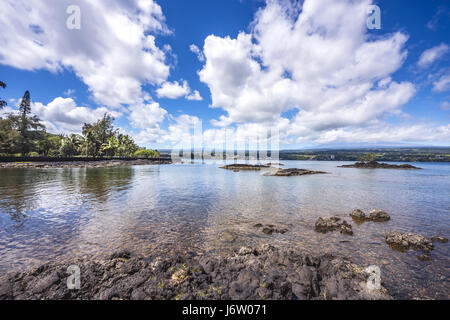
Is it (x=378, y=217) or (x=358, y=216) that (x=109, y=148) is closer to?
(x=358, y=216)

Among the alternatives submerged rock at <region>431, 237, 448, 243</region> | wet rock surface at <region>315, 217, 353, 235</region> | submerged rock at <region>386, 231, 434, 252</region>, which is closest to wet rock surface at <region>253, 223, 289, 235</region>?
wet rock surface at <region>315, 217, 353, 235</region>

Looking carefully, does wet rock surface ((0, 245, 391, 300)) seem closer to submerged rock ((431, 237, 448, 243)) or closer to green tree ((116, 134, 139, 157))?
submerged rock ((431, 237, 448, 243))

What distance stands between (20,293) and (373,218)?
2271 centimetres

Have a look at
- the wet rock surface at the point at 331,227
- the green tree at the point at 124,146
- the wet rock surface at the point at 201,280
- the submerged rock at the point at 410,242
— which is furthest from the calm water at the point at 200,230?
the green tree at the point at 124,146

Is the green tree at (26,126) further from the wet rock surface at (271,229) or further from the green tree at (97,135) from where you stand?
the wet rock surface at (271,229)

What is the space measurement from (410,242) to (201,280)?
13.0m

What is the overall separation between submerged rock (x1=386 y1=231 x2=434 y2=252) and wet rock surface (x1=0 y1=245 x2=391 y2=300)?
16.3ft

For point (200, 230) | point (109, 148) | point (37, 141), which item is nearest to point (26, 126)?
point (37, 141)

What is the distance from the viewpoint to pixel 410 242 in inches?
417

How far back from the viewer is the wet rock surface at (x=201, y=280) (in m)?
6.07

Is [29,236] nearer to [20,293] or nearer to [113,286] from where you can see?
[20,293]

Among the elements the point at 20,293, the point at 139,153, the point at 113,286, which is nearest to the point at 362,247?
the point at 113,286

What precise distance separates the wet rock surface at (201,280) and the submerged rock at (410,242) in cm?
496

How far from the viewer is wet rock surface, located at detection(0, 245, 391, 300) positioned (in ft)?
19.9
